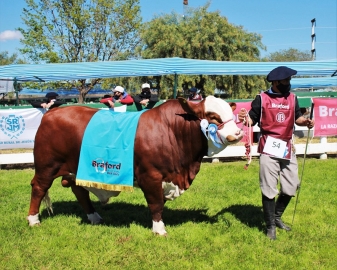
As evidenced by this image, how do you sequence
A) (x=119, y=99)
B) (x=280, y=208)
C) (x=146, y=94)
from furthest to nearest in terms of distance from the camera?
(x=146, y=94), (x=119, y=99), (x=280, y=208)

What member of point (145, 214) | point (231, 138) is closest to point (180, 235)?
point (145, 214)

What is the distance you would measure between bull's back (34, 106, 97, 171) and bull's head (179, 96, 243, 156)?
57.0 inches

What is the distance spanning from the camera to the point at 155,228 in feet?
15.1

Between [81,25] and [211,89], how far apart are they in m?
9.09

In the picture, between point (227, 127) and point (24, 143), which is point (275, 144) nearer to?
point (227, 127)

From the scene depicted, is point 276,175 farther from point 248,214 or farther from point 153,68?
point 153,68

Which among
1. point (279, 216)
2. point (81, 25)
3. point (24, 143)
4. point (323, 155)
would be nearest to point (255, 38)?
point (81, 25)

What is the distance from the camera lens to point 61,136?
4.80 meters

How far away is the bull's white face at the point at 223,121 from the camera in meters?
4.04

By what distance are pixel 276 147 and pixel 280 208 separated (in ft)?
3.07

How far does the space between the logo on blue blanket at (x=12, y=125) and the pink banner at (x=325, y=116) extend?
779 cm

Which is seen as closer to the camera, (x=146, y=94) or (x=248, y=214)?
(x=248, y=214)

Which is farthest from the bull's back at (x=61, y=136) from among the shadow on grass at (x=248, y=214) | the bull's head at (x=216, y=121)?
the shadow on grass at (x=248, y=214)

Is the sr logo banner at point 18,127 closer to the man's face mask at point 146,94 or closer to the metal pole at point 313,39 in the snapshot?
the man's face mask at point 146,94
